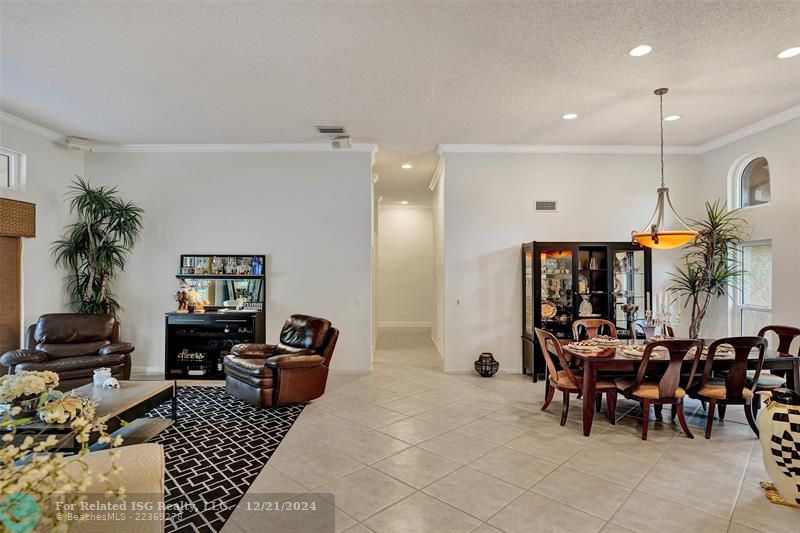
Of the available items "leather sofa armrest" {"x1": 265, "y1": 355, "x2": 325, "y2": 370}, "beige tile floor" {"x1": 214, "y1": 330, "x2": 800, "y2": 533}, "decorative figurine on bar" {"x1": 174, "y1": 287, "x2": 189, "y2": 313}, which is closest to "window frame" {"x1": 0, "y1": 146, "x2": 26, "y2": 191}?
"decorative figurine on bar" {"x1": 174, "y1": 287, "x2": 189, "y2": 313}

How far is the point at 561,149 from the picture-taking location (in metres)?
6.02

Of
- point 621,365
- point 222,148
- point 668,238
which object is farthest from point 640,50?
point 222,148

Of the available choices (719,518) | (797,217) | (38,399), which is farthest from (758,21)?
(38,399)

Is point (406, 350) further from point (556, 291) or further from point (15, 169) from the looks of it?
point (15, 169)

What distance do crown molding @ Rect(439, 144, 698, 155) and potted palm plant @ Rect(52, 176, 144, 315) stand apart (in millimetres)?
4796

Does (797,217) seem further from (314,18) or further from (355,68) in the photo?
(314,18)

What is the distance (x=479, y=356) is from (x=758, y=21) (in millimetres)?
4615

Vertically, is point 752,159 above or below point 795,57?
below

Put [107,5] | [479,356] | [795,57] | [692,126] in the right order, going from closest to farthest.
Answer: [107,5] → [795,57] → [692,126] → [479,356]

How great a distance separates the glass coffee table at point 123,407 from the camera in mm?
2789

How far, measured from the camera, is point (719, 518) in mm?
2424

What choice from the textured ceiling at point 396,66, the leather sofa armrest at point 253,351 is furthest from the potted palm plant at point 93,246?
the leather sofa armrest at point 253,351

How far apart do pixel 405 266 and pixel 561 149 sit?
5.66m

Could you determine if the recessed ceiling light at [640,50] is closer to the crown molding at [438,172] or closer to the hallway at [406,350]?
the crown molding at [438,172]
